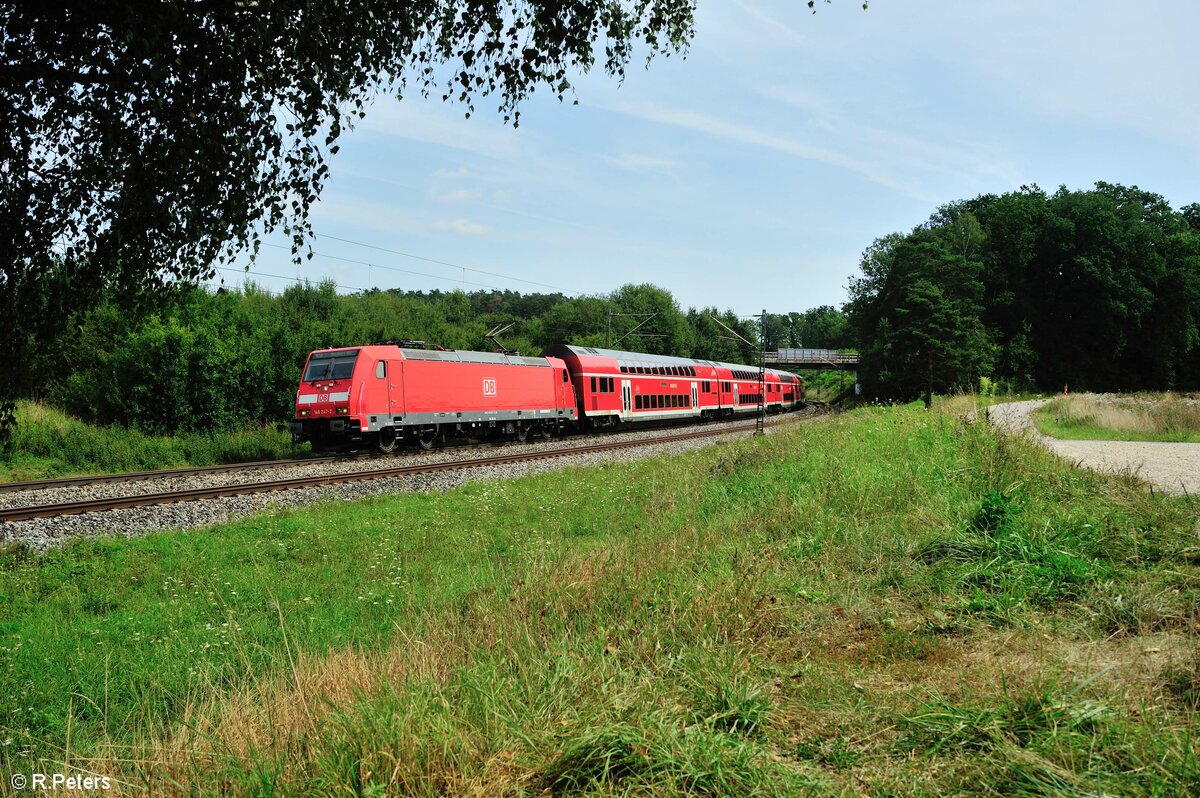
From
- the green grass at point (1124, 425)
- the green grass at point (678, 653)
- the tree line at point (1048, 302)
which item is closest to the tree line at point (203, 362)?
the green grass at point (678, 653)

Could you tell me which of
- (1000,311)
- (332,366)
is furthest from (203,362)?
(1000,311)

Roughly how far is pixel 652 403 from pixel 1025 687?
33.6m

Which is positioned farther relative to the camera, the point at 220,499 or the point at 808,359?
the point at 808,359

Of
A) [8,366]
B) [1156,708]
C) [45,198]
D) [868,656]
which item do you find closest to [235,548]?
[8,366]

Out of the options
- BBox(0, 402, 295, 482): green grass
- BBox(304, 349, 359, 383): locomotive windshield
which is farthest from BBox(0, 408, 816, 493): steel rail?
BBox(304, 349, 359, 383): locomotive windshield

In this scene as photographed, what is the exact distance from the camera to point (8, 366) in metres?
5.73

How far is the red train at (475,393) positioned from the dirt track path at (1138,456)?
14.6m

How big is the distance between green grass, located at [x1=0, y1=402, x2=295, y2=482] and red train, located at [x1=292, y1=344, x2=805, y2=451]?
3146 millimetres

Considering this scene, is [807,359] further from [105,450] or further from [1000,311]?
[105,450]

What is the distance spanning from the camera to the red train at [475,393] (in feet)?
67.2

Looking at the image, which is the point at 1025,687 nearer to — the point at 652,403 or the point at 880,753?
the point at 880,753

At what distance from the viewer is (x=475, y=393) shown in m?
24.9

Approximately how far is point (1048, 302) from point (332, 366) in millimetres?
63750

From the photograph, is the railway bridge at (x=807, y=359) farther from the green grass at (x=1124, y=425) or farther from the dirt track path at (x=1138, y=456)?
the dirt track path at (x=1138, y=456)
